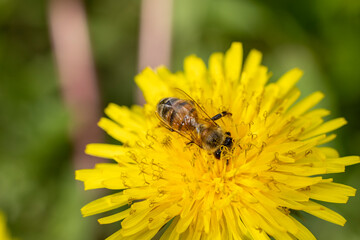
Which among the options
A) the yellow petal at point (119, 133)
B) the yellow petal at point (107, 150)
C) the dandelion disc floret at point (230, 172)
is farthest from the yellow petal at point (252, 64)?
the yellow petal at point (107, 150)

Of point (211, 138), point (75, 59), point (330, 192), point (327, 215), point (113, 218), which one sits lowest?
point (327, 215)

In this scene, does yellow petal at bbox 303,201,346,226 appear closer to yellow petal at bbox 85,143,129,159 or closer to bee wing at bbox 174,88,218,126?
bee wing at bbox 174,88,218,126

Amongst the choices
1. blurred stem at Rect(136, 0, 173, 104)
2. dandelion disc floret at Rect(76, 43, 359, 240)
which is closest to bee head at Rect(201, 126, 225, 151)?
dandelion disc floret at Rect(76, 43, 359, 240)

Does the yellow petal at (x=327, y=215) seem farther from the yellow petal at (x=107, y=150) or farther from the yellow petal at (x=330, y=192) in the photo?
the yellow petal at (x=107, y=150)

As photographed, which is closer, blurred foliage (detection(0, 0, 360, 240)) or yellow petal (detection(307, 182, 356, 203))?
yellow petal (detection(307, 182, 356, 203))

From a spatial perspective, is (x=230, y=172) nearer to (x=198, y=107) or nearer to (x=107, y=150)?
(x=198, y=107)

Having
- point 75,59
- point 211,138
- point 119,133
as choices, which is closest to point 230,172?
point 211,138
